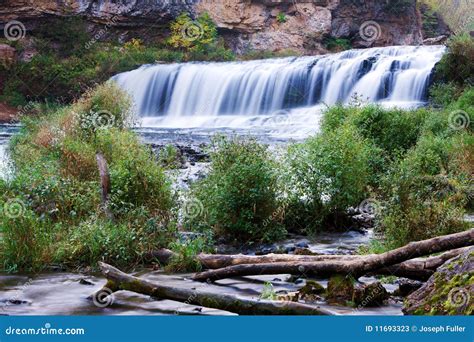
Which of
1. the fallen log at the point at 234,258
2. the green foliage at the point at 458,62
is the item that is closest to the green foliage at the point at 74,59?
the green foliage at the point at 458,62

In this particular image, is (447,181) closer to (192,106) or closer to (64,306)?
(64,306)

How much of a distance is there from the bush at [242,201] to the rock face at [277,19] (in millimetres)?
39568

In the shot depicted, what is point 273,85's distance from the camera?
34.4m

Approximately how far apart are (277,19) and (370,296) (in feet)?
159

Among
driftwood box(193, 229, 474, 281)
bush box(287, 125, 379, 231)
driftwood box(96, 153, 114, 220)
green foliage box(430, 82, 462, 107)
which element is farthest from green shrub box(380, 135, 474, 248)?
green foliage box(430, 82, 462, 107)

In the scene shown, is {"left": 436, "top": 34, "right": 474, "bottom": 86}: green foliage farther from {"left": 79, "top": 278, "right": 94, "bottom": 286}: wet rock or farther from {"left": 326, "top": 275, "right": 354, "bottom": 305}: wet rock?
{"left": 79, "top": 278, "right": 94, "bottom": 286}: wet rock

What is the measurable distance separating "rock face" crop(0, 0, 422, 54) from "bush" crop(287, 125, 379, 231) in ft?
128

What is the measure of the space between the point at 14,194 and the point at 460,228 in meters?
6.88

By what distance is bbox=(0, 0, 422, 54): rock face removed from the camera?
50.0 meters

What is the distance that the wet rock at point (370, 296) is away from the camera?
7.33 meters

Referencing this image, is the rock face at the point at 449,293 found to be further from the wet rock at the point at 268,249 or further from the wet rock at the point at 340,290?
the wet rock at the point at 268,249

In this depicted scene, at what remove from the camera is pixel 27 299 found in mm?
7859

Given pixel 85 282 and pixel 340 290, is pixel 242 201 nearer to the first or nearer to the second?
pixel 85 282

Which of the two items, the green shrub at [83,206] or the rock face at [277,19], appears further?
the rock face at [277,19]
